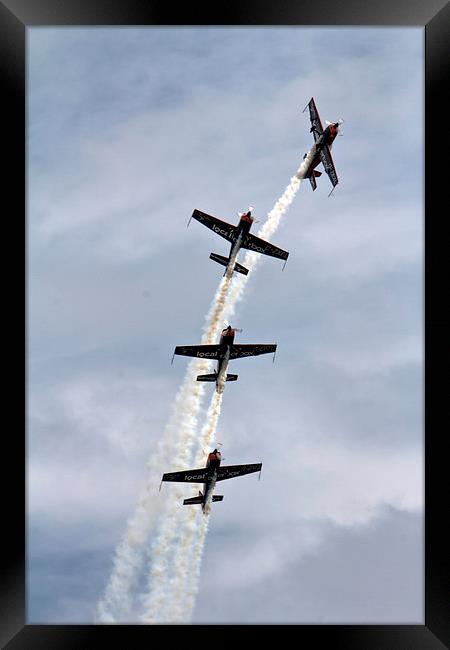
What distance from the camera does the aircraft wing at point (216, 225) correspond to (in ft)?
234

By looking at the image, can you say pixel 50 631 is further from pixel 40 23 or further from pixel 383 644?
pixel 40 23

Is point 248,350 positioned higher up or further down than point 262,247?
further down

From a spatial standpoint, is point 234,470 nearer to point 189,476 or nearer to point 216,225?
point 189,476

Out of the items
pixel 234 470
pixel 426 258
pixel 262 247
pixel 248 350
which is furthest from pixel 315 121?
pixel 426 258

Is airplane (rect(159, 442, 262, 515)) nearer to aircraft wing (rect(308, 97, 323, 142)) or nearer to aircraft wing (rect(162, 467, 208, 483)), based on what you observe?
aircraft wing (rect(162, 467, 208, 483))

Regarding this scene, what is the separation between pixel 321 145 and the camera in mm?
72938

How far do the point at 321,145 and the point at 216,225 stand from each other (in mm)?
10193

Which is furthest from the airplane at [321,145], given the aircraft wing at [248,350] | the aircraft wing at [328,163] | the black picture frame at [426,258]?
the black picture frame at [426,258]

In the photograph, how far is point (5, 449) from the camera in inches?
1559

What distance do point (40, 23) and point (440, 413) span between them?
23.2 metres

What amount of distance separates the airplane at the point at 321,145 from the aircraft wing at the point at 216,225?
7973 mm

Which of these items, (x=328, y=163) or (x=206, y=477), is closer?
(x=206, y=477)

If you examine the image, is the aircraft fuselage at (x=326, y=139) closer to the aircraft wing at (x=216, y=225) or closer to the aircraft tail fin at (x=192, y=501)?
the aircraft wing at (x=216, y=225)

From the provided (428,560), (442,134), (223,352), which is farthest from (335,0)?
(223,352)
